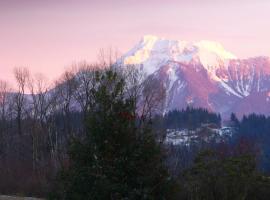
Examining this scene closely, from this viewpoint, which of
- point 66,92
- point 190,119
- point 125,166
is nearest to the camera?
point 125,166

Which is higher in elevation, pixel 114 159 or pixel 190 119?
pixel 190 119

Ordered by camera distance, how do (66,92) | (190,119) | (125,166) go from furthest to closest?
(190,119) < (66,92) < (125,166)

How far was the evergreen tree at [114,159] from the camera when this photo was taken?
1182cm

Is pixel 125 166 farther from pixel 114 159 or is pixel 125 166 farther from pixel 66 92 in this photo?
pixel 66 92

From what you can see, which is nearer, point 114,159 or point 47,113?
point 114,159

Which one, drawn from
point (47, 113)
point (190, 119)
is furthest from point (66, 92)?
point (190, 119)

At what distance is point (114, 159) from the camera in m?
12.0

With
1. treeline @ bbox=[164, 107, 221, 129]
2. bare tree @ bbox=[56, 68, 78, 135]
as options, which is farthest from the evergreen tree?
treeline @ bbox=[164, 107, 221, 129]

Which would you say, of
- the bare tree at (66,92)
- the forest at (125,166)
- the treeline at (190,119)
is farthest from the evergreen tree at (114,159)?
the treeline at (190,119)

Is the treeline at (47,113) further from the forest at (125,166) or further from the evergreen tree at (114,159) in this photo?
the evergreen tree at (114,159)

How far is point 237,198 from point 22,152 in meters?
45.2

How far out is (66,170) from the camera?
1273 centimetres

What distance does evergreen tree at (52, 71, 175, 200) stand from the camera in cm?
1182

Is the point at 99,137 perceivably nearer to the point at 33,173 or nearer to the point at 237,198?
the point at 237,198
